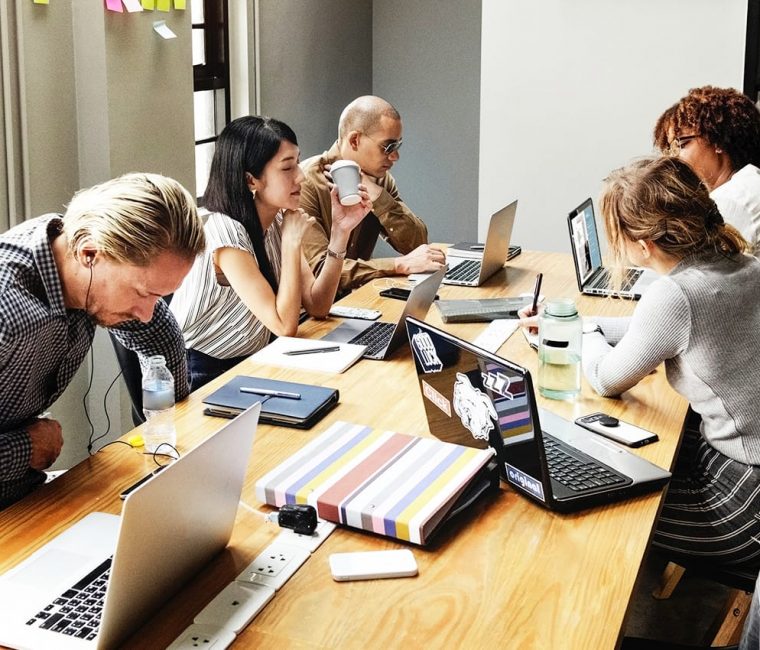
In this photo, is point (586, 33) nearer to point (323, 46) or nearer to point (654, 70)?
point (654, 70)

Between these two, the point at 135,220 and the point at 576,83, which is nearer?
the point at 135,220

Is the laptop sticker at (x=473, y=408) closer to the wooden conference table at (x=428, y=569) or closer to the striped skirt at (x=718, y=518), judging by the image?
the wooden conference table at (x=428, y=569)

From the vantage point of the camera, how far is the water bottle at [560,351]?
6.95ft

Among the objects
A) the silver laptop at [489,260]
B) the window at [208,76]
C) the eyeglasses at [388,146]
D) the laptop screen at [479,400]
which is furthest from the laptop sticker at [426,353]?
the window at [208,76]

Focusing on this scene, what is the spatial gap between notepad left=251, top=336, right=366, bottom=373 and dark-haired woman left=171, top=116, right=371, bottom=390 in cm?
12

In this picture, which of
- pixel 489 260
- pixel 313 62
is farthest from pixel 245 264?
pixel 313 62

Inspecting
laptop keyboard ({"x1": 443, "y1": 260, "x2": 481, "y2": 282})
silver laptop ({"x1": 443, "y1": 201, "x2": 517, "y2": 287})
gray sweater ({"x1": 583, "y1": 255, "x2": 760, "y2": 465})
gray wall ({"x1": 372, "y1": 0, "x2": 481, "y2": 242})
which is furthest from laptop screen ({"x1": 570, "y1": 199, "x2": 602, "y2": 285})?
gray wall ({"x1": 372, "y1": 0, "x2": 481, "y2": 242})

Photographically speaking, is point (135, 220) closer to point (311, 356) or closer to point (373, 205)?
point (311, 356)

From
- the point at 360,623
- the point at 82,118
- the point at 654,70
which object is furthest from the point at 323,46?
the point at 360,623

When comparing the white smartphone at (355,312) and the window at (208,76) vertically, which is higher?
the window at (208,76)

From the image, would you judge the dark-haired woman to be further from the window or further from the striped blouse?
the window

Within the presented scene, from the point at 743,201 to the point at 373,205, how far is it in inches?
52.7

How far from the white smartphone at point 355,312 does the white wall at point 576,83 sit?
6.33 ft

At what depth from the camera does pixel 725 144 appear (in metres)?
2.95
